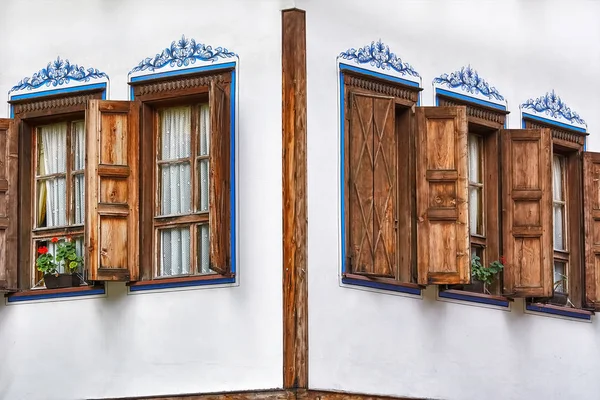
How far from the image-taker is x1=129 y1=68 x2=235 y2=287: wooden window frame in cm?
2097

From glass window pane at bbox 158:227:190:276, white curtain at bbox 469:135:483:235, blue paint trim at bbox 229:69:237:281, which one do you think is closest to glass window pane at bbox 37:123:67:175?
glass window pane at bbox 158:227:190:276

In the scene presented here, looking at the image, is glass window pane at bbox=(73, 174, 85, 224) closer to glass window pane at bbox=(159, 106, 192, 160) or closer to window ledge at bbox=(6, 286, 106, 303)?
window ledge at bbox=(6, 286, 106, 303)

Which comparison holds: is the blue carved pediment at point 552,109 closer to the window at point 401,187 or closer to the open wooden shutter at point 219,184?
the window at point 401,187

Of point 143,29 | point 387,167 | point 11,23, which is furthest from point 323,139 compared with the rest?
point 11,23

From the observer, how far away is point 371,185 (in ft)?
68.3

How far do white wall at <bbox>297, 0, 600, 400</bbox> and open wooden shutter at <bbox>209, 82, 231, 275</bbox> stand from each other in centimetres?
79

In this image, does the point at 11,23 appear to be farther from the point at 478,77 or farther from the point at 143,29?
the point at 478,77

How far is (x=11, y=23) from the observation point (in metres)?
22.4

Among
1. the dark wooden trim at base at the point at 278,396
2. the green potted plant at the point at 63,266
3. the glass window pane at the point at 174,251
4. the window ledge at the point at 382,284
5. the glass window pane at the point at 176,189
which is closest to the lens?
the dark wooden trim at base at the point at 278,396

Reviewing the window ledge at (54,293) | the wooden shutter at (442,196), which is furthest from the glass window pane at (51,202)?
the wooden shutter at (442,196)

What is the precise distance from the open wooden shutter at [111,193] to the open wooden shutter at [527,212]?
160 inches

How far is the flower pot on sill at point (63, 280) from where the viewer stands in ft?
70.9

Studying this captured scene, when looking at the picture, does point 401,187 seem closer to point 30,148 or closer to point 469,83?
point 469,83

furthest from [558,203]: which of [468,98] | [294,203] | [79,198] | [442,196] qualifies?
[79,198]
